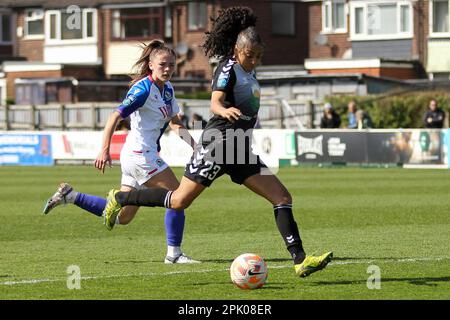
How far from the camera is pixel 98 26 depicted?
65.6 m

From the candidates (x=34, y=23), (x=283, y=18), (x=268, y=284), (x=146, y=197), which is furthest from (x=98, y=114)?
(x=268, y=284)

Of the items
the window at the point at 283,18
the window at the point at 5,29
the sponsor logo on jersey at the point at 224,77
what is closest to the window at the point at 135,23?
the window at the point at 283,18

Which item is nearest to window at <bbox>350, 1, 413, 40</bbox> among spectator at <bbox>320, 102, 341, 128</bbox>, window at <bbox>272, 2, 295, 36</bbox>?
window at <bbox>272, 2, 295, 36</bbox>

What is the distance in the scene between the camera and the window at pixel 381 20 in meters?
55.1

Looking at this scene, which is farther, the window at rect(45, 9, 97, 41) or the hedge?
the window at rect(45, 9, 97, 41)

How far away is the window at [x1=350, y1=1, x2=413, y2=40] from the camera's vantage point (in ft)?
181

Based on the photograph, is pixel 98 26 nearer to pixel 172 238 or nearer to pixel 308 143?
pixel 308 143

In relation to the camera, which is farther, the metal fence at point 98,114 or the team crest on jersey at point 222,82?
the metal fence at point 98,114

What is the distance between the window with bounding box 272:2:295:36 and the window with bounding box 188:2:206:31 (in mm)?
3648

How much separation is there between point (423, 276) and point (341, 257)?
1802 mm

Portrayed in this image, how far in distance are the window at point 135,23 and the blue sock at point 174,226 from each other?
52.1 meters

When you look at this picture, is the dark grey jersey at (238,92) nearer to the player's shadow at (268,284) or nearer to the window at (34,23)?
the player's shadow at (268,284)

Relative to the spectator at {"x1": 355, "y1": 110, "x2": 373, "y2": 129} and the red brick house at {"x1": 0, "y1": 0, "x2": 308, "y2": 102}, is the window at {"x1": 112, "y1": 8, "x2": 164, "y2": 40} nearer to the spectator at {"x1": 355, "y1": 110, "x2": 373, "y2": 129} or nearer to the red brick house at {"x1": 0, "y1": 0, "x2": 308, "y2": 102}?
the red brick house at {"x1": 0, "y1": 0, "x2": 308, "y2": 102}
